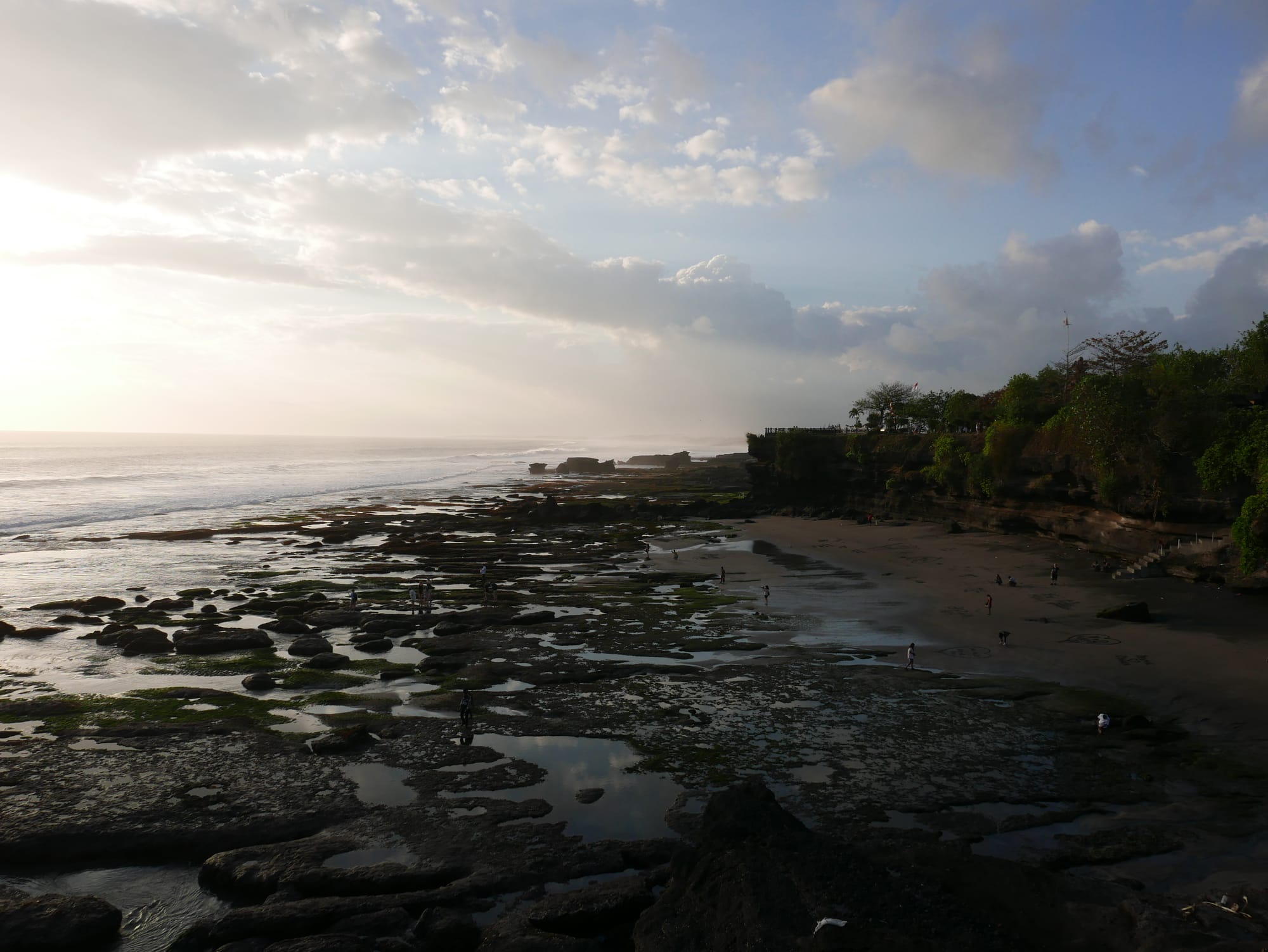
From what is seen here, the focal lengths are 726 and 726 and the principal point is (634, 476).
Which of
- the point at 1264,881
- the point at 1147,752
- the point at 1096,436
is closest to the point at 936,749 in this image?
the point at 1147,752

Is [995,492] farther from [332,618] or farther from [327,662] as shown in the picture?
[327,662]

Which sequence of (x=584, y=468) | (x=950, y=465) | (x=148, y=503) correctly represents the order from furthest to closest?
(x=584, y=468), (x=148, y=503), (x=950, y=465)

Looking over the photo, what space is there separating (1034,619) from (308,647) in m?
33.6

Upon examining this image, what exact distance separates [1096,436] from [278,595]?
52106 millimetres

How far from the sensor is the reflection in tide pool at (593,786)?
17.2 meters

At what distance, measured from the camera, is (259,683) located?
27703 mm

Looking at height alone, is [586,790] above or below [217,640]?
below

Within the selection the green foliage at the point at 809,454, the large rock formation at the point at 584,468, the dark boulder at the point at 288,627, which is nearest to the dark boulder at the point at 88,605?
the dark boulder at the point at 288,627

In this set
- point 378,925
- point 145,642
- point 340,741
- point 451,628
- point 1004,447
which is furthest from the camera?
point 1004,447

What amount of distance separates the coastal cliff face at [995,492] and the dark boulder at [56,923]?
45793 millimetres

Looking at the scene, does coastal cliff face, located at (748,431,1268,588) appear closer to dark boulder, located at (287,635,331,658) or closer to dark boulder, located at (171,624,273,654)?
dark boulder, located at (287,635,331,658)

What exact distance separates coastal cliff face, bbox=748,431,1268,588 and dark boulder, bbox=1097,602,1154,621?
7.58 m

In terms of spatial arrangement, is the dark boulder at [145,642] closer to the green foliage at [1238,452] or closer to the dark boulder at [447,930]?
the dark boulder at [447,930]

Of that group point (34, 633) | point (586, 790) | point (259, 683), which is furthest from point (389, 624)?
point (586, 790)
